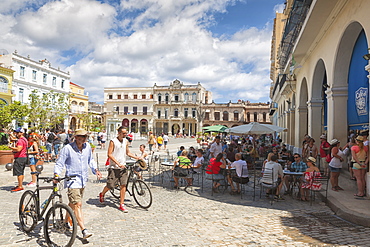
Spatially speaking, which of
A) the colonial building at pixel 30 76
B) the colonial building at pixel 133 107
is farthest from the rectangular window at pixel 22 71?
the colonial building at pixel 133 107

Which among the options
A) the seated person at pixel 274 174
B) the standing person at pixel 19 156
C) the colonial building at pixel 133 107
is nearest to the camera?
the seated person at pixel 274 174

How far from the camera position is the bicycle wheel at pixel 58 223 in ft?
11.9

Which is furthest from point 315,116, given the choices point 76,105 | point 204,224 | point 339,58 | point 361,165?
point 76,105

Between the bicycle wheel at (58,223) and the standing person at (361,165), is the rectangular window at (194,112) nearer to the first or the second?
the standing person at (361,165)

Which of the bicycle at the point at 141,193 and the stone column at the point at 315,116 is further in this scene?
the stone column at the point at 315,116

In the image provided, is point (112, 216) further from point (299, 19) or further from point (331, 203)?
point (299, 19)

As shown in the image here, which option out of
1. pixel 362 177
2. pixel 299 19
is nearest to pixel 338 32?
pixel 299 19

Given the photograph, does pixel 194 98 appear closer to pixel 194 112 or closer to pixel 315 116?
pixel 194 112

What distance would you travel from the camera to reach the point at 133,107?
208 feet

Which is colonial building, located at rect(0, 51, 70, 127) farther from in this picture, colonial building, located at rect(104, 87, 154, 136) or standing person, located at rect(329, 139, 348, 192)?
standing person, located at rect(329, 139, 348, 192)

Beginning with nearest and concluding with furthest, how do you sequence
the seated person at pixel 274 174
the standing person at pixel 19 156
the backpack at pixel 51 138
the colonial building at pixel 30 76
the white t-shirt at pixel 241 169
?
the seated person at pixel 274 174
the standing person at pixel 19 156
the white t-shirt at pixel 241 169
the backpack at pixel 51 138
the colonial building at pixel 30 76

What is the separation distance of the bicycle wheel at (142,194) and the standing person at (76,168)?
5.79 ft

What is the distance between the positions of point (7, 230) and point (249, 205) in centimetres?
476

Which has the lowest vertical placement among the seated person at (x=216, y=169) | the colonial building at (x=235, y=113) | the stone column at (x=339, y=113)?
the seated person at (x=216, y=169)
